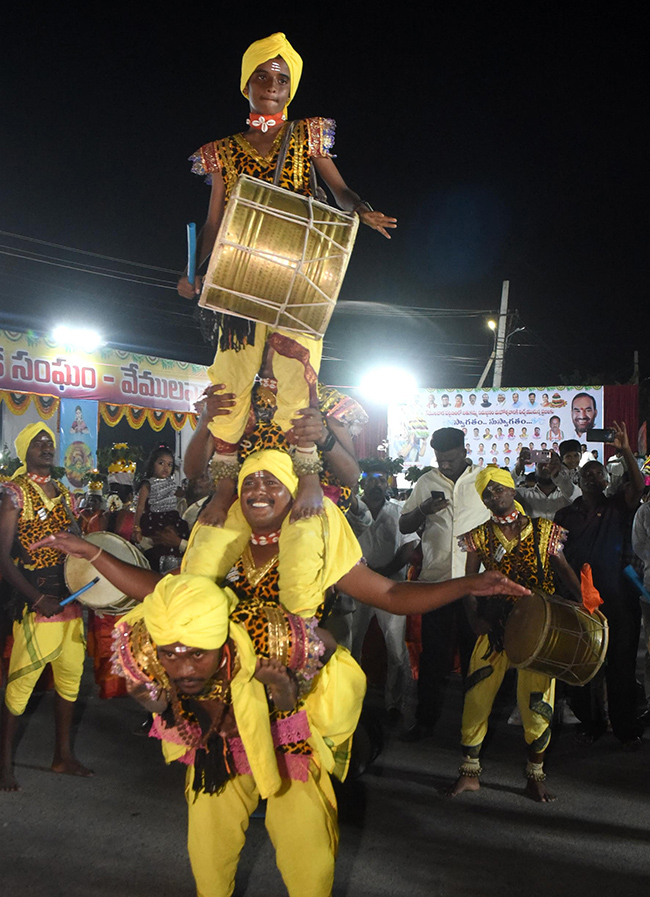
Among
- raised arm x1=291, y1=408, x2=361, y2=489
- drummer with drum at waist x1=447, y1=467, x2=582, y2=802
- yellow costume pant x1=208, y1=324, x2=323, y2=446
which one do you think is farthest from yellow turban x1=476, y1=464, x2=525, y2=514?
yellow costume pant x1=208, y1=324, x2=323, y2=446

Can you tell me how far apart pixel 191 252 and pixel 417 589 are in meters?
1.55

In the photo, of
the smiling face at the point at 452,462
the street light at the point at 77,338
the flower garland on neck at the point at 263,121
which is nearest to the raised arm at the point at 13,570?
the flower garland on neck at the point at 263,121

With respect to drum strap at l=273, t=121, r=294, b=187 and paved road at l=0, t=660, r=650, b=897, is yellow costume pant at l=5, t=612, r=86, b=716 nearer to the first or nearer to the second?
paved road at l=0, t=660, r=650, b=897

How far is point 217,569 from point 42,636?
2.33 meters

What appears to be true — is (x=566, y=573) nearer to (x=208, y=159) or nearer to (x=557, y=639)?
(x=557, y=639)

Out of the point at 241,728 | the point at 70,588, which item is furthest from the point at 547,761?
the point at 241,728

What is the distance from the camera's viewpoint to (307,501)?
291cm

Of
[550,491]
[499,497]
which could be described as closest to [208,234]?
[499,497]

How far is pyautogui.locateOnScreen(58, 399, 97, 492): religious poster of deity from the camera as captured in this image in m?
15.3

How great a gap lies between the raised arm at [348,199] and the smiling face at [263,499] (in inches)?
40.7

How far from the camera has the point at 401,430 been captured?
17.5 metres

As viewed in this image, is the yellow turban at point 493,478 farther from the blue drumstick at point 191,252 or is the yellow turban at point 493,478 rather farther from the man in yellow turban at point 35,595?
the man in yellow turban at point 35,595

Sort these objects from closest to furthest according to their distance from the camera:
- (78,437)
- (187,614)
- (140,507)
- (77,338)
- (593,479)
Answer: (187,614) → (593,479) → (140,507) → (78,437) → (77,338)

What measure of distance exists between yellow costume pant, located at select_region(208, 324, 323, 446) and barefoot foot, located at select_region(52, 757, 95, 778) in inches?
112
